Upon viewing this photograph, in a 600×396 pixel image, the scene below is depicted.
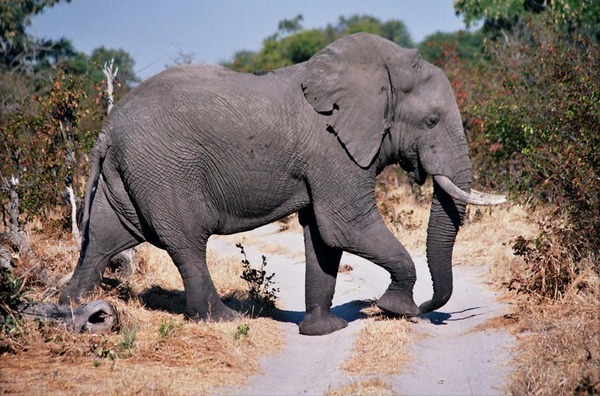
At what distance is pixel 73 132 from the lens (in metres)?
11.6

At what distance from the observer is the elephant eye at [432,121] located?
7645 millimetres

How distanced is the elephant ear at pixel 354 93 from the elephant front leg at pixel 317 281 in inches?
34.3

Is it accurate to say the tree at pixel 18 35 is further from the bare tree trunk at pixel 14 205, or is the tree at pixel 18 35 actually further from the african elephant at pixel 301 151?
the african elephant at pixel 301 151

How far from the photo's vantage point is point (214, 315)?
7.92m

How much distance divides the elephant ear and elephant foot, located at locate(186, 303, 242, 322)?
71.2 inches

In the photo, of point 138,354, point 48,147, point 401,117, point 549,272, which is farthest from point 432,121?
point 48,147

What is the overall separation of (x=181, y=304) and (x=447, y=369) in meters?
3.42

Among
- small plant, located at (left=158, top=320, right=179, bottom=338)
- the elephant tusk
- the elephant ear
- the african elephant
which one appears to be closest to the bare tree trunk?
the african elephant

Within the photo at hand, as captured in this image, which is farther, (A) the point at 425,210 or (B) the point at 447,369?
(A) the point at 425,210

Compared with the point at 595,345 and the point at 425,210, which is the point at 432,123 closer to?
the point at 595,345

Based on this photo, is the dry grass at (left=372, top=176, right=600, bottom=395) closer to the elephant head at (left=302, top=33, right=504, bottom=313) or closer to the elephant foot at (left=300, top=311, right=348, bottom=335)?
the elephant foot at (left=300, top=311, right=348, bottom=335)

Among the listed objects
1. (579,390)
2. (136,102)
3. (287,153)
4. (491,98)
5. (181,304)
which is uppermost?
(491,98)

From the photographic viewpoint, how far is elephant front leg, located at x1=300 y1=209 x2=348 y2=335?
7988 mm

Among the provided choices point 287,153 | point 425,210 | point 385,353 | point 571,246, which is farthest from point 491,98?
point 385,353
